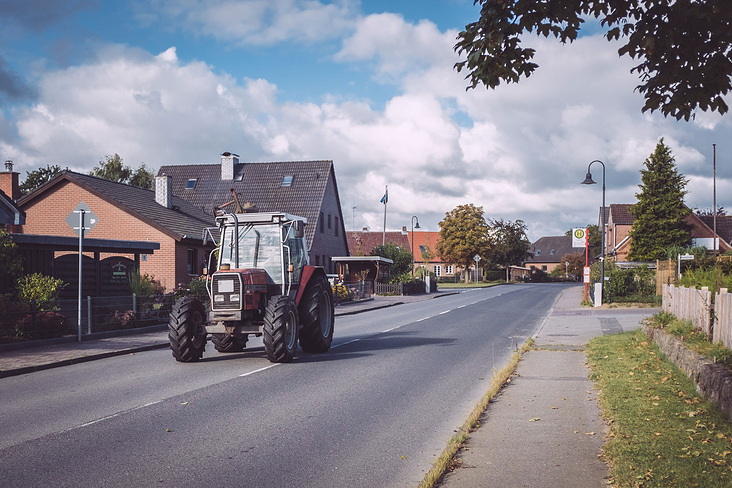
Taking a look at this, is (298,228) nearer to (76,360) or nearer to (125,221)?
(76,360)

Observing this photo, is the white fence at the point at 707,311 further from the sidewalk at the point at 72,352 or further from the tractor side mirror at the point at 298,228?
the sidewalk at the point at 72,352

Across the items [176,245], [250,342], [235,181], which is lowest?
[250,342]

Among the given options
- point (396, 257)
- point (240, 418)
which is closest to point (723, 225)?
point (396, 257)

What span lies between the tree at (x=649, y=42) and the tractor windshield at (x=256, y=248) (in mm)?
6869

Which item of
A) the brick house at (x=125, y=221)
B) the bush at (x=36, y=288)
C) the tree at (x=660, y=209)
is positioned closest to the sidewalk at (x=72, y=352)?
the bush at (x=36, y=288)

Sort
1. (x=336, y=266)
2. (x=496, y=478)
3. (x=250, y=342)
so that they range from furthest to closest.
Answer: (x=336, y=266)
(x=250, y=342)
(x=496, y=478)

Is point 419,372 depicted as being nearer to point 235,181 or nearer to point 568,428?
point 568,428

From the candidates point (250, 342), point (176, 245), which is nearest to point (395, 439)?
point (250, 342)

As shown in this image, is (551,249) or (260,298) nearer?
(260,298)

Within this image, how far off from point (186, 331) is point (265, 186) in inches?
1392

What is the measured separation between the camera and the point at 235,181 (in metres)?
47.6

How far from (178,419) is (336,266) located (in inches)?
1570

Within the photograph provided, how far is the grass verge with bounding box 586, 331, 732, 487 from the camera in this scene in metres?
4.86

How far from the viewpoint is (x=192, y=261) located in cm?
3188
